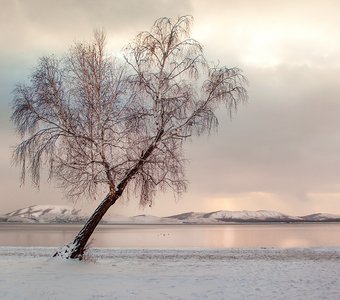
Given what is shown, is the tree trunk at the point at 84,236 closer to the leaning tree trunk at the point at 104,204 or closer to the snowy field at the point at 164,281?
the leaning tree trunk at the point at 104,204

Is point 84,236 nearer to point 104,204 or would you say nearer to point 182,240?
point 104,204

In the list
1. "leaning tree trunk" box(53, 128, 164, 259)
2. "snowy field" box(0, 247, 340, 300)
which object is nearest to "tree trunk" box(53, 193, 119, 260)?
"leaning tree trunk" box(53, 128, 164, 259)

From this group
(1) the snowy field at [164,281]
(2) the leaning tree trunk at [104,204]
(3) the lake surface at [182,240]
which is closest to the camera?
(1) the snowy field at [164,281]

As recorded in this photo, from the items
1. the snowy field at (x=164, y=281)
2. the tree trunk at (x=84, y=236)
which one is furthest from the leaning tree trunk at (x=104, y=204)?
the snowy field at (x=164, y=281)

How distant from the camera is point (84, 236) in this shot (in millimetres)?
24641

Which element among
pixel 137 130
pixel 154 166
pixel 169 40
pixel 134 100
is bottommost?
pixel 154 166

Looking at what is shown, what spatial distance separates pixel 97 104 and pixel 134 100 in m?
1.85

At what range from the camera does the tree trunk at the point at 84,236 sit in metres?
24.4

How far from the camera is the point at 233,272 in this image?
21.4 meters

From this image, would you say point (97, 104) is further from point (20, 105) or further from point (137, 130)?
point (20, 105)

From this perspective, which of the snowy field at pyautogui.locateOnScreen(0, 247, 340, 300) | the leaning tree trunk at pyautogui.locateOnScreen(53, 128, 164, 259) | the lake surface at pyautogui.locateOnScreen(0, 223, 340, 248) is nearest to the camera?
the snowy field at pyautogui.locateOnScreen(0, 247, 340, 300)

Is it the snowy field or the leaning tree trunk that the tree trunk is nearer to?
the leaning tree trunk

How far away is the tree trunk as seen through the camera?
2442cm

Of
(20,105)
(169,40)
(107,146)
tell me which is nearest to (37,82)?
(20,105)
